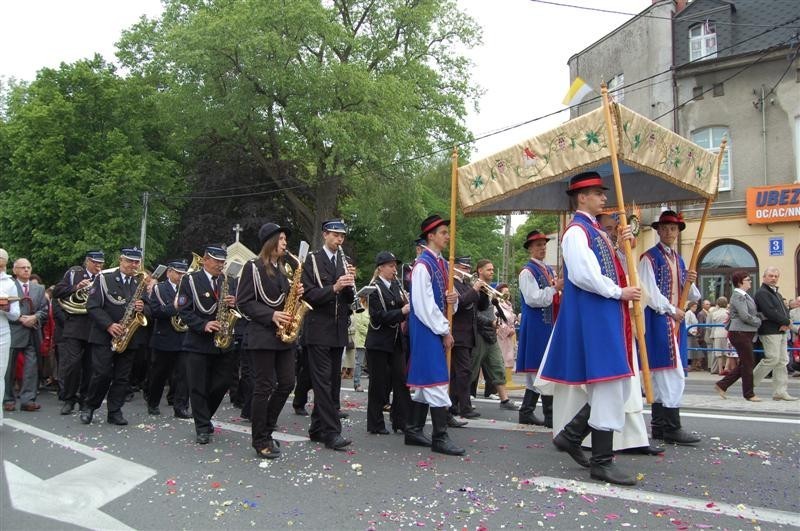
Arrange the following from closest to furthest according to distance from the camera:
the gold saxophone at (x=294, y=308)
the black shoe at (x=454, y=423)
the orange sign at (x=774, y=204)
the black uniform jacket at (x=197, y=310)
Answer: the gold saxophone at (x=294, y=308)
the black uniform jacket at (x=197, y=310)
the black shoe at (x=454, y=423)
the orange sign at (x=774, y=204)

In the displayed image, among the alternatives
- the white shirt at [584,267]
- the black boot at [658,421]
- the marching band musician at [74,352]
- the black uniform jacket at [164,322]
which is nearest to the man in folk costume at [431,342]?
the white shirt at [584,267]

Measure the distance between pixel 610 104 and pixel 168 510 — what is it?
16.1 ft

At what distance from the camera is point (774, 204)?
22.2 m

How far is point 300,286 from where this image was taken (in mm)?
6883

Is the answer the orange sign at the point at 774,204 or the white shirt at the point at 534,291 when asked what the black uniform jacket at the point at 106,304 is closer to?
the white shirt at the point at 534,291

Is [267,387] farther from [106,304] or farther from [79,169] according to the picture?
[79,169]

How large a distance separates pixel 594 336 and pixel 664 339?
5.76 ft

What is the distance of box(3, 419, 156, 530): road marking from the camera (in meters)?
4.79

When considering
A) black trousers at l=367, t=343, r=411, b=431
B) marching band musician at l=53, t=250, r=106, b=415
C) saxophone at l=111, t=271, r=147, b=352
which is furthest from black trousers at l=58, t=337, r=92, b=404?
black trousers at l=367, t=343, r=411, b=431

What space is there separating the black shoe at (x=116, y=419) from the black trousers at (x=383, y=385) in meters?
2.99

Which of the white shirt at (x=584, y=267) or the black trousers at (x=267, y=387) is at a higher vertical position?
the white shirt at (x=584, y=267)

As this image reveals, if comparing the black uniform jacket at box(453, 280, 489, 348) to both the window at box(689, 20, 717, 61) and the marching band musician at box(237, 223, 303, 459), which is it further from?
the window at box(689, 20, 717, 61)

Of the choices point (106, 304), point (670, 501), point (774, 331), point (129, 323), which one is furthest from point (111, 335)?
point (774, 331)

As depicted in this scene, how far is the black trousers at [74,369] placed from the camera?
30.3 ft
